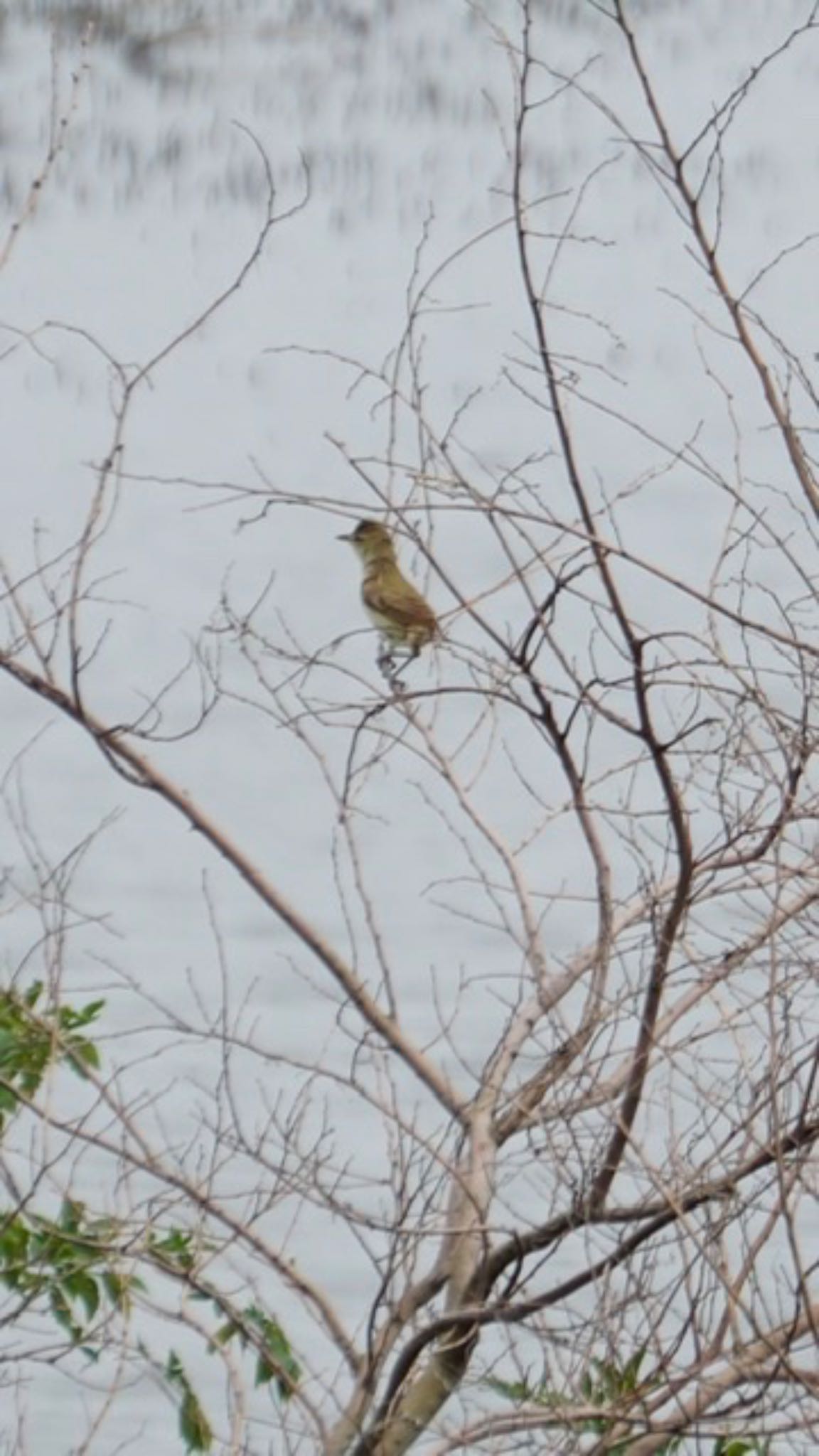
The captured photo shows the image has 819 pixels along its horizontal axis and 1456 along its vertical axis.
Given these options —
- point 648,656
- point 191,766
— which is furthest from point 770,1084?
point 191,766

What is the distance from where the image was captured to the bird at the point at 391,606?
7113 millimetres

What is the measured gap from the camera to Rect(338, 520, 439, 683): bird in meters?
7.11

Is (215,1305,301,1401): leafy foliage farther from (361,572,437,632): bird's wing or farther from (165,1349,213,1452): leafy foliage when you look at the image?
(361,572,437,632): bird's wing

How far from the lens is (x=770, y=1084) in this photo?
13.3 feet

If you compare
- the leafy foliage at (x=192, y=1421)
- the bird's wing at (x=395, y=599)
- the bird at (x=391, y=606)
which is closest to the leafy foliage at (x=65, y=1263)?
the leafy foliage at (x=192, y=1421)

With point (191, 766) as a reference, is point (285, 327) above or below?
above

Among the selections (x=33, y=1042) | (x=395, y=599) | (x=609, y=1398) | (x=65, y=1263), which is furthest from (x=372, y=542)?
(x=609, y=1398)

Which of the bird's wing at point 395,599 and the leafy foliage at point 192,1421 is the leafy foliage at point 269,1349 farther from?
the bird's wing at point 395,599

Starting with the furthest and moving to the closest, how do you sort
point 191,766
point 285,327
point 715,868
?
point 285,327
point 191,766
point 715,868

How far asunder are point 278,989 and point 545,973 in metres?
6.02

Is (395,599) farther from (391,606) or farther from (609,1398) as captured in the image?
(609,1398)

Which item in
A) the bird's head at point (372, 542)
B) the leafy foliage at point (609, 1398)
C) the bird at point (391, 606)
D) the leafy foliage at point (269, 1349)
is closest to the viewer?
the leafy foliage at point (609, 1398)

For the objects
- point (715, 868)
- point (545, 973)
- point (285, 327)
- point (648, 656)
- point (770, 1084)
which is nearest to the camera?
point (770, 1084)

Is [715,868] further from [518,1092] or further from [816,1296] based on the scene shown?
[816,1296]
